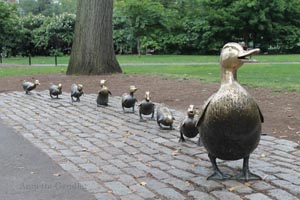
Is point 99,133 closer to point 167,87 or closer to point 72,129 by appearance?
point 72,129

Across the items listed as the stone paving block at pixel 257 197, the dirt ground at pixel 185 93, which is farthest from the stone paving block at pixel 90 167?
the dirt ground at pixel 185 93

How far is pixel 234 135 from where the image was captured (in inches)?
187

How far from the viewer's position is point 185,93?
12.4 meters

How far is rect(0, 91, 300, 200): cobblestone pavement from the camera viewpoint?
4.82m

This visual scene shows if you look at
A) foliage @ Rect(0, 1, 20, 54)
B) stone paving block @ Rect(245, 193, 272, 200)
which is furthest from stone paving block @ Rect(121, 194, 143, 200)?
foliage @ Rect(0, 1, 20, 54)

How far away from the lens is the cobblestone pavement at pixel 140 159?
4.82 m

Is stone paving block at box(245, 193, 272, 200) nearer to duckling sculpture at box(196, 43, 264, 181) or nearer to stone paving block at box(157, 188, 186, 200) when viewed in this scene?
duckling sculpture at box(196, 43, 264, 181)

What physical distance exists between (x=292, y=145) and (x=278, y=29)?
109ft

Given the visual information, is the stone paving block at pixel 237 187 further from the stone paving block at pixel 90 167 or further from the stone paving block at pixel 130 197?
the stone paving block at pixel 90 167

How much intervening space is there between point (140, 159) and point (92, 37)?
38.1ft

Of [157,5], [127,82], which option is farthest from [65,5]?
[127,82]

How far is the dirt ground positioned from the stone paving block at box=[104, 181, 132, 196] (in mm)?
3171

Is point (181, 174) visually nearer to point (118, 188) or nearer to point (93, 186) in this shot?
point (118, 188)

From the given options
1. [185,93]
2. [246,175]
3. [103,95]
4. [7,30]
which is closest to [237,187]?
[246,175]
